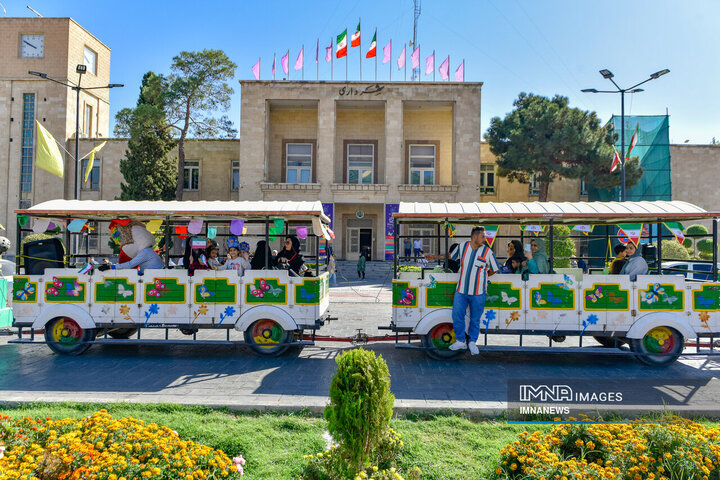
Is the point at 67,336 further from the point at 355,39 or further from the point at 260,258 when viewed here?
the point at 355,39

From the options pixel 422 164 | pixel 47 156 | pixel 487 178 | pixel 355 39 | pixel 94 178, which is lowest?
pixel 47 156

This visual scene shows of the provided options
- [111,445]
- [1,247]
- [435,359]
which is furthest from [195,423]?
[1,247]

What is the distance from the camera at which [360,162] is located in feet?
116

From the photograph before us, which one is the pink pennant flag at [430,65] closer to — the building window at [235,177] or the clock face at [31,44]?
the building window at [235,177]

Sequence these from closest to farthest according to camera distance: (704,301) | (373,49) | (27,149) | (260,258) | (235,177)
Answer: (704,301)
(260,258)
(373,49)
(235,177)
(27,149)

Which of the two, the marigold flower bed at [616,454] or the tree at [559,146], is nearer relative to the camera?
the marigold flower bed at [616,454]

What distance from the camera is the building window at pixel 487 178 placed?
37.8m

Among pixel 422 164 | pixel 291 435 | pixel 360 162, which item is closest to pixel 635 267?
pixel 291 435

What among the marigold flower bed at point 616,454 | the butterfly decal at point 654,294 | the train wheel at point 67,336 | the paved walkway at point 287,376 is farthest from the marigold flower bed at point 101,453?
the butterfly decal at point 654,294

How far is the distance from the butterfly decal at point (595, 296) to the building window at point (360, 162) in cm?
2788

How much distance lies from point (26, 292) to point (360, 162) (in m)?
28.6

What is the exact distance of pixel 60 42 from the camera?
124ft

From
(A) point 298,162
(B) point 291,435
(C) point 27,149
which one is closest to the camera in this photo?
(B) point 291,435

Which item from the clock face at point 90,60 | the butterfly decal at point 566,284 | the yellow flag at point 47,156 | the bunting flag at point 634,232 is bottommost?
the butterfly decal at point 566,284
